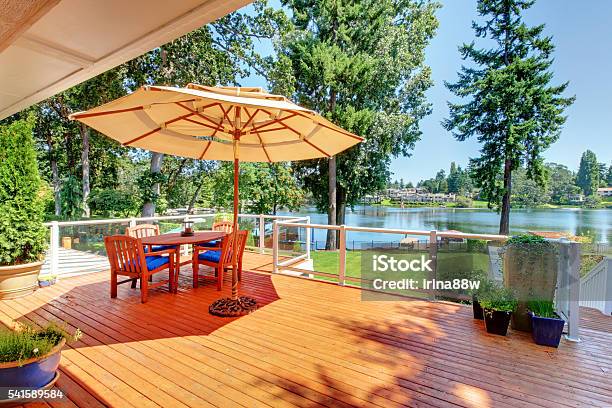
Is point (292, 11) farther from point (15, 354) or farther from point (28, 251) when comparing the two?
point (15, 354)

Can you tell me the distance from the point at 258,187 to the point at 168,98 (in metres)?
11.0

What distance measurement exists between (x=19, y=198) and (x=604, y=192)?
81.6 feet

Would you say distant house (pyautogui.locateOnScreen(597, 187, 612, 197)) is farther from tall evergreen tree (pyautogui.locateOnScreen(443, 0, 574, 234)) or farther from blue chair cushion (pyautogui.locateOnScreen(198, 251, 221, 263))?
blue chair cushion (pyautogui.locateOnScreen(198, 251, 221, 263))

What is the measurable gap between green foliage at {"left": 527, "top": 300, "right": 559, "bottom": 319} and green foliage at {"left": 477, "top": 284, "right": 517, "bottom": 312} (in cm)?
17

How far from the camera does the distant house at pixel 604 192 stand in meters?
17.0

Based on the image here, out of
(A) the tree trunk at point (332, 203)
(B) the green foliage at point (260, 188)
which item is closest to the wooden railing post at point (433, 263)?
(B) the green foliage at point (260, 188)

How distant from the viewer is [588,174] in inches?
715

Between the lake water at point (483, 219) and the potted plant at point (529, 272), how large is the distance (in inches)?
220

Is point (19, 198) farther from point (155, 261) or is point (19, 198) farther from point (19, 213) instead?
point (155, 261)

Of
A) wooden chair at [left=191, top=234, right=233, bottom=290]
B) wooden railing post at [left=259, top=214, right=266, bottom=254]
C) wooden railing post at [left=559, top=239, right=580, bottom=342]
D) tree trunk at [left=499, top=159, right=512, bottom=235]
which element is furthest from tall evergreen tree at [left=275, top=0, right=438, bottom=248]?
wooden railing post at [left=559, top=239, right=580, bottom=342]

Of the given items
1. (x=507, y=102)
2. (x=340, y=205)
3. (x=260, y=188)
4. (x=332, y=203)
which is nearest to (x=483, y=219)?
(x=507, y=102)

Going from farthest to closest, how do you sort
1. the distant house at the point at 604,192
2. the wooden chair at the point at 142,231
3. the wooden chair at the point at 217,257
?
the distant house at the point at 604,192 → the wooden chair at the point at 142,231 → the wooden chair at the point at 217,257

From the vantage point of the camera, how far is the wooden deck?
225 cm

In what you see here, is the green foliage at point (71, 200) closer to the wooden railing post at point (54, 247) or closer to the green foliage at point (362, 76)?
the green foliage at point (362, 76)
